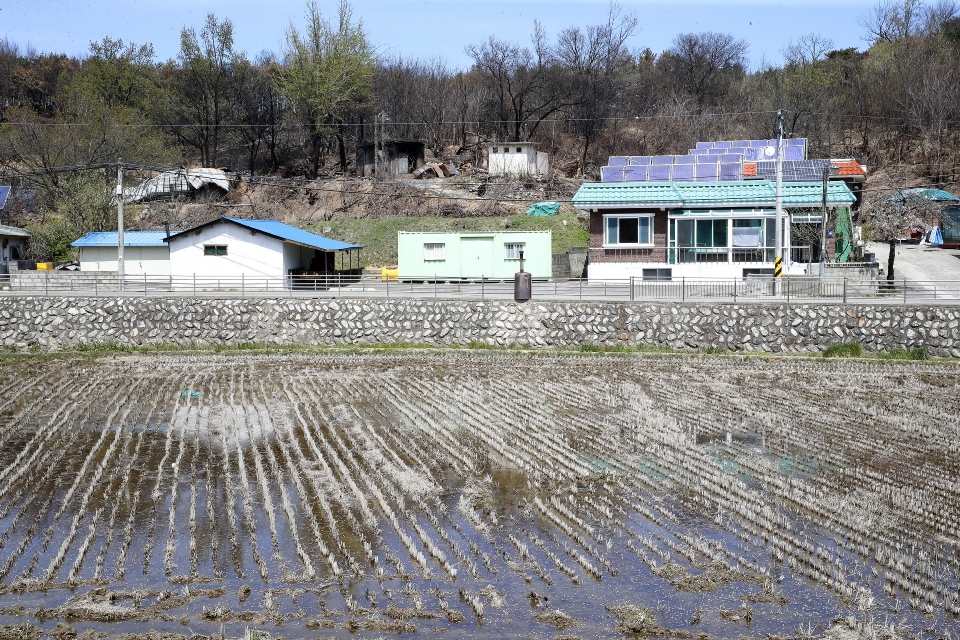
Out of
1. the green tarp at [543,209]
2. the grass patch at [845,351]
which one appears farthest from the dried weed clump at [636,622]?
the green tarp at [543,209]

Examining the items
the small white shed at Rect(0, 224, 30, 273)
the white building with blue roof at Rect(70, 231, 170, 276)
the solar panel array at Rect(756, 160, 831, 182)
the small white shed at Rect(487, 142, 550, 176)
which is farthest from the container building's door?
the small white shed at Rect(0, 224, 30, 273)

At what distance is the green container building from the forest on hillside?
2586cm

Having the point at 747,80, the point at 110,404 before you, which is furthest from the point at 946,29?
the point at 110,404

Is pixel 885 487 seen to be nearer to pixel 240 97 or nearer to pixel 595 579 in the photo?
pixel 595 579

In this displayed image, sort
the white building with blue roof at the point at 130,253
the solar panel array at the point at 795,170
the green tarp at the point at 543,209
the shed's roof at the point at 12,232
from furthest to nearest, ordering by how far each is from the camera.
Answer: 1. the green tarp at the point at 543,209
2. the shed's roof at the point at 12,232
3. the white building with blue roof at the point at 130,253
4. the solar panel array at the point at 795,170

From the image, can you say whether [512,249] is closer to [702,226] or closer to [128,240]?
[702,226]

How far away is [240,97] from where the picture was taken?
67.8 m

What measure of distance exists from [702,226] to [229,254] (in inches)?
720

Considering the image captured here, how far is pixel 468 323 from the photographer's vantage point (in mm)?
27250

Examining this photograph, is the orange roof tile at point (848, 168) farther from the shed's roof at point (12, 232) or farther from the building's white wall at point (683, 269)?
the shed's roof at point (12, 232)

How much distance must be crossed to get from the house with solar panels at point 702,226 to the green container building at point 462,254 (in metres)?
2.81

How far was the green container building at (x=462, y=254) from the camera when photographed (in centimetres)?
3578

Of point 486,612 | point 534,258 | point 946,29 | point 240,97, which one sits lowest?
point 486,612

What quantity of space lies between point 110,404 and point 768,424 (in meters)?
13.5
